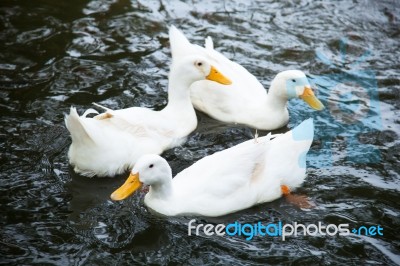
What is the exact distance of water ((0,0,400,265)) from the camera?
5094 mm

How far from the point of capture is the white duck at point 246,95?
6.61 meters

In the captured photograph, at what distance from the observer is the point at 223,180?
17.7ft

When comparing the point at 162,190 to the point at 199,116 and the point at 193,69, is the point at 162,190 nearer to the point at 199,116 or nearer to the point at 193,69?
the point at 193,69

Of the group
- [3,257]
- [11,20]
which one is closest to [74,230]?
[3,257]

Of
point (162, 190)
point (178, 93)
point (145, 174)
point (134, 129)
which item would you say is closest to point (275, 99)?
point (178, 93)

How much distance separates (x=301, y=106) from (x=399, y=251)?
8.62 ft

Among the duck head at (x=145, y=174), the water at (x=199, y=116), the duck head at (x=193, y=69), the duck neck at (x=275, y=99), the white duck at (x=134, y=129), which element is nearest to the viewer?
the water at (x=199, y=116)

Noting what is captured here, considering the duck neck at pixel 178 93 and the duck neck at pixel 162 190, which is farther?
the duck neck at pixel 178 93

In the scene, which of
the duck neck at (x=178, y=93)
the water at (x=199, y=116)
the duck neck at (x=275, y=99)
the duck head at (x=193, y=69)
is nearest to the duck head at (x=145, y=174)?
the water at (x=199, y=116)

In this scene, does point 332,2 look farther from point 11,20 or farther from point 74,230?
point 74,230

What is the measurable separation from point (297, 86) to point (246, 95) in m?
0.61

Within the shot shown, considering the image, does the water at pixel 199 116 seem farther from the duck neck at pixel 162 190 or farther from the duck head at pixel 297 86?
the duck head at pixel 297 86

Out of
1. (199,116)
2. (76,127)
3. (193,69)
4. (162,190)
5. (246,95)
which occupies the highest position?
(193,69)

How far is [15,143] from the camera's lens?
6.29 metres
